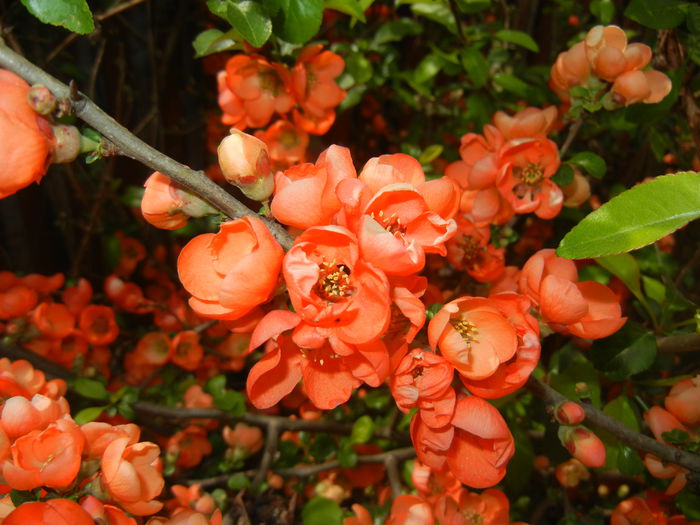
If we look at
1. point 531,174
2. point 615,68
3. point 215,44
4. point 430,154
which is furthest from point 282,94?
point 615,68

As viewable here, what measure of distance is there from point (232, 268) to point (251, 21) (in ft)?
1.51

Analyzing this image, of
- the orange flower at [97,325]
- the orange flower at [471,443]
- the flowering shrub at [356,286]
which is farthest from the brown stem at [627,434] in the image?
the orange flower at [97,325]

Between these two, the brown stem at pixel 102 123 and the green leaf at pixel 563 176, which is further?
the green leaf at pixel 563 176

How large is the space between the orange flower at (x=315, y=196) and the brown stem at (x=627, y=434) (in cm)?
40

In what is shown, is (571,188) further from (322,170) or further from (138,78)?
(138,78)

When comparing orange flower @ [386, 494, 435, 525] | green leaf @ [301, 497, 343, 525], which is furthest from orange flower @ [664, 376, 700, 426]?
green leaf @ [301, 497, 343, 525]

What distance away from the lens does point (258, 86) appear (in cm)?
117

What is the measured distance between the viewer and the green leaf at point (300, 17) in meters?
0.88

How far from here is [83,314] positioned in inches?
55.6

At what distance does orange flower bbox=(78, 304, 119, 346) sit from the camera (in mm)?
1406

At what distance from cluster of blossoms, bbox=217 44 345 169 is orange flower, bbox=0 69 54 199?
24.6 inches

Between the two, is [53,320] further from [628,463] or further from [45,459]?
[628,463]

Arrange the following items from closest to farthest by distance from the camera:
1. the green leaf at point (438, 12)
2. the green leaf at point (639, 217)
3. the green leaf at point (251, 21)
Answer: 1. the green leaf at point (639, 217)
2. the green leaf at point (251, 21)
3. the green leaf at point (438, 12)

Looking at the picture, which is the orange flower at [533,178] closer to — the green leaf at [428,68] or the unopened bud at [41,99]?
the green leaf at [428,68]
